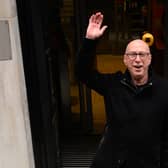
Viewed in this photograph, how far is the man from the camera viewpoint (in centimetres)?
311

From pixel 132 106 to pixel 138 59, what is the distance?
12.8 inches

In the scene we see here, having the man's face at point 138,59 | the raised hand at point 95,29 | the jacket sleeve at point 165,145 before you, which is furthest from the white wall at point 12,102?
the jacket sleeve at point 165,145

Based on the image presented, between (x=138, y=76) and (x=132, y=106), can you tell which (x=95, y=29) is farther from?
(x=132, y=106)

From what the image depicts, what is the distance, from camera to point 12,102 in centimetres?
433

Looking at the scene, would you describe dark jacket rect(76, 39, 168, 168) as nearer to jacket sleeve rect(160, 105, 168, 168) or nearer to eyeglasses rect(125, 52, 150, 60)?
jacket sleeve rect(160, 105, 168, 168)

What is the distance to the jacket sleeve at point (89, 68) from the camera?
126 inches

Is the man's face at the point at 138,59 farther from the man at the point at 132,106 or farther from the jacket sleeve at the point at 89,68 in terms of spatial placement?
the jacket sleeve at the point at 89,68

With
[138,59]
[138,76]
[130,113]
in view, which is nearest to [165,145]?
[130,113]

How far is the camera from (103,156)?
11.0 ft

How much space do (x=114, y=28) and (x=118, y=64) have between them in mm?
427

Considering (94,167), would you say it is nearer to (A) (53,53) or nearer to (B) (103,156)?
(B) (103,156)

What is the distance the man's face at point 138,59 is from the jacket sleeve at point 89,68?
24 centimetres

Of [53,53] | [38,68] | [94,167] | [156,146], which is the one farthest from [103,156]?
[53,53]

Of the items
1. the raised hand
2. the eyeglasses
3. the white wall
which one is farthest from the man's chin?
the white wall
